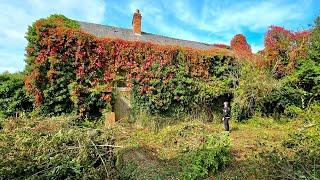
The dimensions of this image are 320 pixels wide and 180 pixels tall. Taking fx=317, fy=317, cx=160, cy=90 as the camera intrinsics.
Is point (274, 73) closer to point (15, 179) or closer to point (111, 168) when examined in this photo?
point (111, 168)

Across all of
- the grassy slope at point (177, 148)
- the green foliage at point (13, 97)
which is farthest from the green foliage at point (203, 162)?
the green foliage at point (13, 97)

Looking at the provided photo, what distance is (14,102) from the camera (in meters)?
12.8

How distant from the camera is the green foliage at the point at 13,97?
503 inches

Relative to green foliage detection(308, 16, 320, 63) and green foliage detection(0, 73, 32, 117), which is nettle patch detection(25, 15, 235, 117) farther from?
green foliage detection(308, 16, 320, 63)

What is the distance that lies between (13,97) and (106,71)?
3.93 m

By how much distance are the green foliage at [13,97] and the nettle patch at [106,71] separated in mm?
527

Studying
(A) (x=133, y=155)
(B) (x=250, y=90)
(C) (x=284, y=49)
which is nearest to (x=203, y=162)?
(A) (x=133, y=155)

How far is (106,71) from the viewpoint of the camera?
14.0 meters

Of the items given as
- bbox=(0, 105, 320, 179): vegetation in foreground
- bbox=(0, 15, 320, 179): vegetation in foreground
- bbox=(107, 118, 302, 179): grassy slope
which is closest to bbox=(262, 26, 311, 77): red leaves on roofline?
bbox=(0, 15, 320, 179): vegetation in foreground

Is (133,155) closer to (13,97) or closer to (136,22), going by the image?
(13,97)

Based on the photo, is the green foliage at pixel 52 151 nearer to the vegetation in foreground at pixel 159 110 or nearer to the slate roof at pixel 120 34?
the vegetation in foreground at pixel 159 110

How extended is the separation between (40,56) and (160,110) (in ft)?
18.5

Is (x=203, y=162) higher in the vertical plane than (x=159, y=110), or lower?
lower

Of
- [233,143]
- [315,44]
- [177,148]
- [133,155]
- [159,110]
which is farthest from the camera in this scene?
[315,44]
